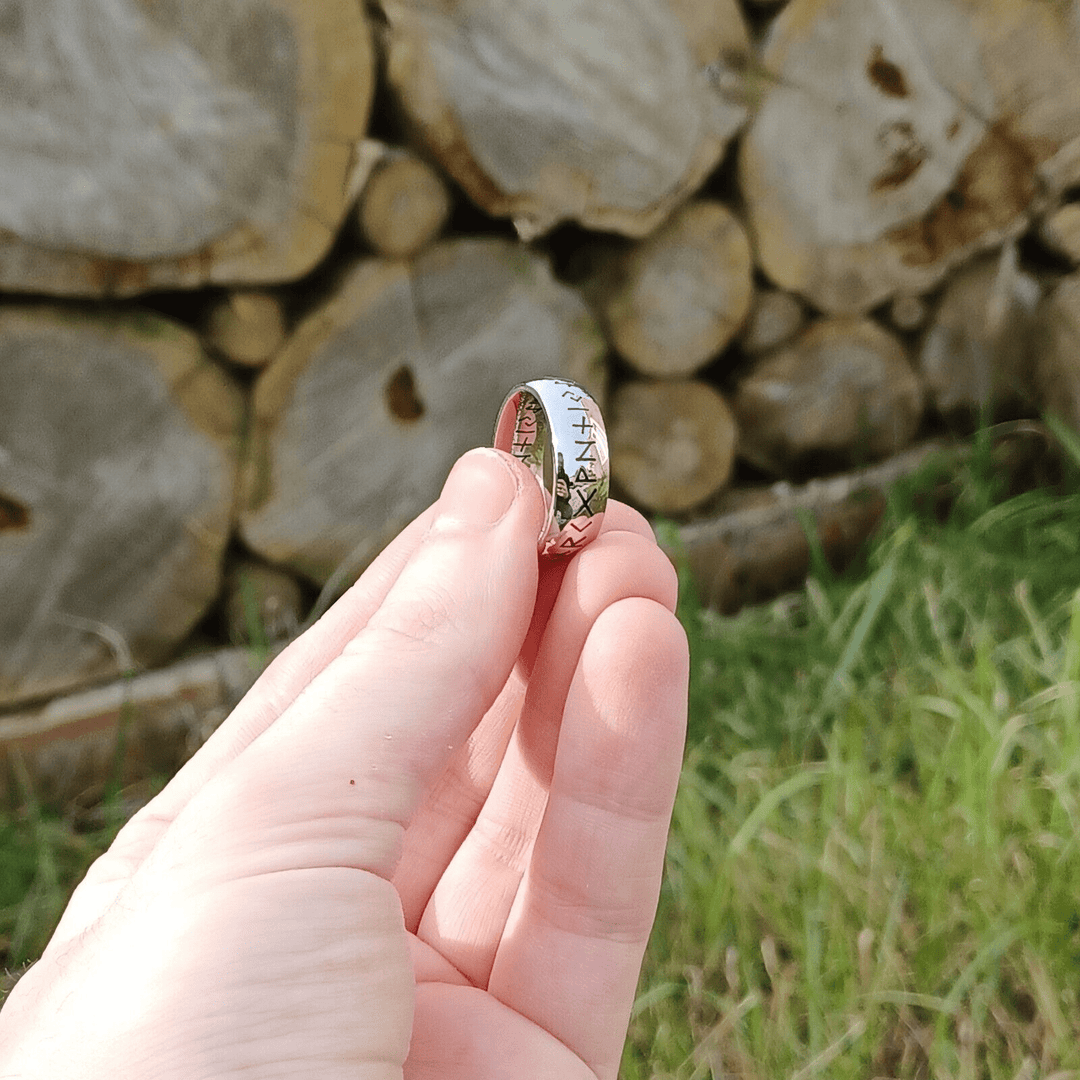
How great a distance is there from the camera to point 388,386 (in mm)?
1210

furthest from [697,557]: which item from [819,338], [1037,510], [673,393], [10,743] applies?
[10,743]

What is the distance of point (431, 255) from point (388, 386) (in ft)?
0.59

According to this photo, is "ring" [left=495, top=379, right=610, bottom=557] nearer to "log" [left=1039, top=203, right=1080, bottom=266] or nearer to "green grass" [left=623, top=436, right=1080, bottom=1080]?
"green grass" [left=623, top=436, right=1080, bottom=1080]

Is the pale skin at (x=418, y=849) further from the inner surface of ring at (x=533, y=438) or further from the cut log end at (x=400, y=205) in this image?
the cut log end at (x=400, y=205)

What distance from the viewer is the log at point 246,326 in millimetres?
1136

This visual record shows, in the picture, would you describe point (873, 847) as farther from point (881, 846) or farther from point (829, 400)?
point (829, 400)

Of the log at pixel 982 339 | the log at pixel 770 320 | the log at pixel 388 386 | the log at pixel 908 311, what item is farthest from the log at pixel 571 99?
the log at pixel 982 339

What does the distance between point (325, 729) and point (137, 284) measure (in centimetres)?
79

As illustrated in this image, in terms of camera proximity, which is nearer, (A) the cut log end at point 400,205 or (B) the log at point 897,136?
(A) the cut log end at point 400,205

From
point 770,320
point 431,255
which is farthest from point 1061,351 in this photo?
point 431,255

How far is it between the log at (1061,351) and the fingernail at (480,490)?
4.25ft

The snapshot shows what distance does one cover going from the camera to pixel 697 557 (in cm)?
149

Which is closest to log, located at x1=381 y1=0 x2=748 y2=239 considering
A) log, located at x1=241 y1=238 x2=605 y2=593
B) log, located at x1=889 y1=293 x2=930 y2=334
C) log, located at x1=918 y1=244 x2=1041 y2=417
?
log, located at x1=241 y1=238 x2=605 y2=593

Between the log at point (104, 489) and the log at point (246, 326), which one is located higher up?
the log at point (246, 326)
